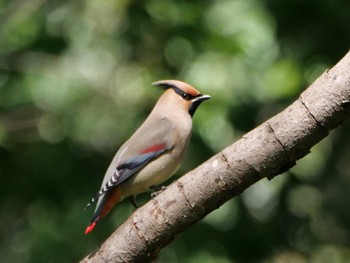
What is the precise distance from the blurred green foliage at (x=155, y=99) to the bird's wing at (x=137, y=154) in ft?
5.74

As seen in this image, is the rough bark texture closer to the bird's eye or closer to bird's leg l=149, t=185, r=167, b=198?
bird's leg l=149, t=185, r=167, b=198

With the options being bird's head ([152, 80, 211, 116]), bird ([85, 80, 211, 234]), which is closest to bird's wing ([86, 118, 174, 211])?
bird ([85, 80, 211, 234])

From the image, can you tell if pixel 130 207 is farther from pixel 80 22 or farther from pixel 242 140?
pixel 242 140

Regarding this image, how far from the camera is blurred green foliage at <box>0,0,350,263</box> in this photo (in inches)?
324

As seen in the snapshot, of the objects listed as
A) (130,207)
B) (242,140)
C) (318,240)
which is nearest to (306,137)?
(242,140)

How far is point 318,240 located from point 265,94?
1.32m

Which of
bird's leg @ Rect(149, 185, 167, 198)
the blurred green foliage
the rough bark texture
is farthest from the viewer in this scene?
the blurred green foliage

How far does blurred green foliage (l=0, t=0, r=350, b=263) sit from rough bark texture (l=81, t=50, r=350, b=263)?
3.73m

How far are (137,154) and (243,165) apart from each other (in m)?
2.27

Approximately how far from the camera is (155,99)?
840cm

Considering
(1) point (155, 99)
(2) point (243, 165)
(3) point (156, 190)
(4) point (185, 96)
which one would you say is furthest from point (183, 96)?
(2) point (243, 165)

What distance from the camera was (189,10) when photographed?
8.23 meters

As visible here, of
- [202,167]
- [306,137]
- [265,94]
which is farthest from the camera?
[265,94]

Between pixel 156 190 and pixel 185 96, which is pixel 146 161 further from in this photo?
pixel 185 96
